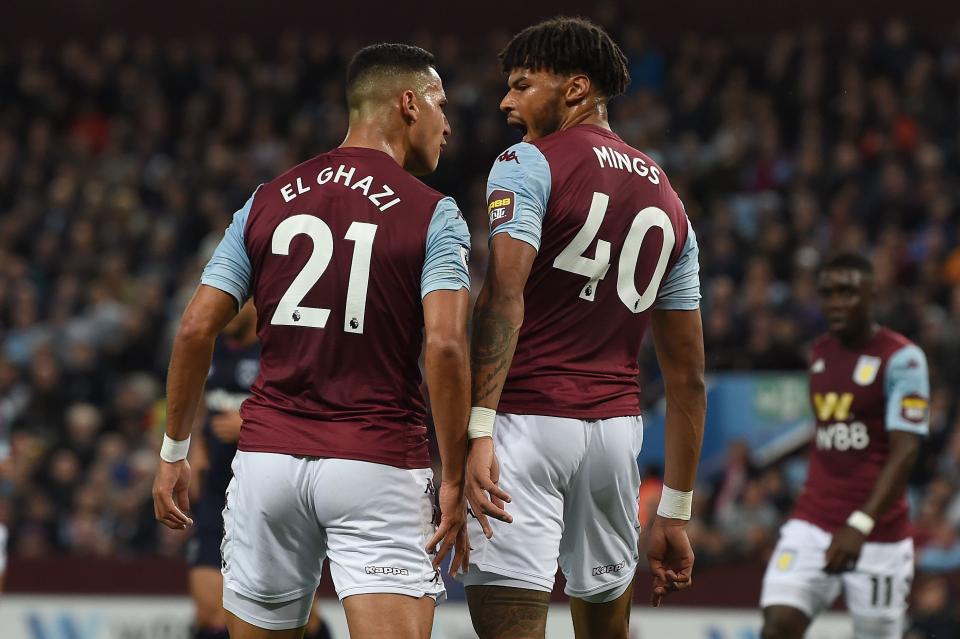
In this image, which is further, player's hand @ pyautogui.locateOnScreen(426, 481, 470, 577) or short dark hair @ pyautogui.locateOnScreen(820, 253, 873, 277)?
short dark hair @ pyautogui.locateOnScreen(820, 253, 873, 277)

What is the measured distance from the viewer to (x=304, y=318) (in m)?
4.33

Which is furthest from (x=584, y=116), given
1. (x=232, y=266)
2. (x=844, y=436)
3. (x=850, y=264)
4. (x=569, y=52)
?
(x=844, y=436)

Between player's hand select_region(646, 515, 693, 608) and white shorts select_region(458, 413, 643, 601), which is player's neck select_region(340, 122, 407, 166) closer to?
white shorts select_region(458, 413, 643, 601)

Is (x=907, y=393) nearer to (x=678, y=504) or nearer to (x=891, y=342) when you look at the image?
(x=891, y=342)

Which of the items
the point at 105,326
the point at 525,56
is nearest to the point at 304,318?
the point at 525,56

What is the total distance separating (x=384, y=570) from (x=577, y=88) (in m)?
1.79

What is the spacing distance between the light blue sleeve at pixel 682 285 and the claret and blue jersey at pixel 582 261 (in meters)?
0.16

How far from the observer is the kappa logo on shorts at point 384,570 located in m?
4.29

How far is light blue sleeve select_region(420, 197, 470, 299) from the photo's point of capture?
4301mm

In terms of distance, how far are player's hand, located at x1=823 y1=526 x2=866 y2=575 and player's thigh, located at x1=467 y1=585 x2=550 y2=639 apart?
112 inches

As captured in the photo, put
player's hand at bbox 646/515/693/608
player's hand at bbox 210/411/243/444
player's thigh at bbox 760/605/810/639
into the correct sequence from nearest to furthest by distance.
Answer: player's hand at bbox 646/515/693/608 → player's hand at bbox 210/411/243/444 → player's thigh at bbox 760/605/810/639

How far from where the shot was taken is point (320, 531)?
441 cm

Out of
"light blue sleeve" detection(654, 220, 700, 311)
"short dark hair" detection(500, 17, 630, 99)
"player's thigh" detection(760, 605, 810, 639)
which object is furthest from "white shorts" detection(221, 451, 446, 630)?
"player's thigh" detection(760, 605, 810, 639)

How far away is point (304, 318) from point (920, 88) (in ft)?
39.3
